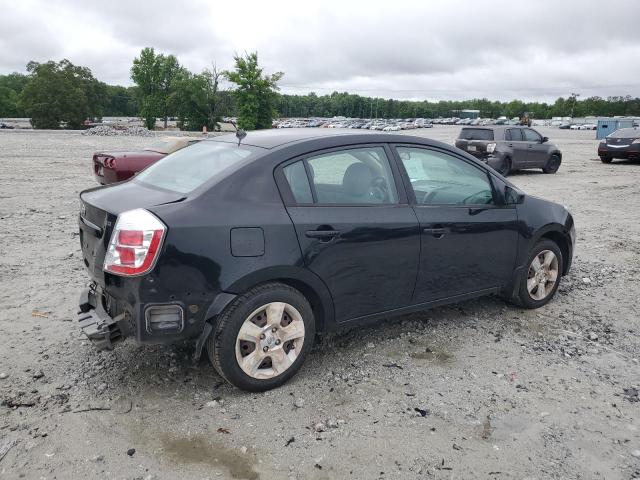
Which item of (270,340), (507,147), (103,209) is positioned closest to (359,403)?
(270,340)

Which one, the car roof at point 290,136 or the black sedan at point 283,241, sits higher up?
the car roof at point 290,136

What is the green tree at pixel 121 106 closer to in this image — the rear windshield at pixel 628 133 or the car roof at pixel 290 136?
the rear windshield at pixel 628 133

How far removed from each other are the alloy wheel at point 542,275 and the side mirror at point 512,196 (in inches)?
23.3

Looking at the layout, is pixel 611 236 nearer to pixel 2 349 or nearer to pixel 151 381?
pixel 151 381

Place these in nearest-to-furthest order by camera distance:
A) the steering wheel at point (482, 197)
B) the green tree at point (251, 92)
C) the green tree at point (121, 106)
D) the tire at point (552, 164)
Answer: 1. the steering wheel at point (482, 197)
2. the tire at point (552, 164)
3. the green tree at point (251, 92)
4. the green tree at point (121, 106)

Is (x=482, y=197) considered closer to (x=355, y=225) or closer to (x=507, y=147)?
(x=355, y=225)

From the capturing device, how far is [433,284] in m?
4.18

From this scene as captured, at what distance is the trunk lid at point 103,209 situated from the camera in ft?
10.8

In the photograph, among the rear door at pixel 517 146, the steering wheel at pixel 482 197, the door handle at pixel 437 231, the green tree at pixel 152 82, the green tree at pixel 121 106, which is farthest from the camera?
the green tree at pixel 121 106

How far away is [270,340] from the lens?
3.45m

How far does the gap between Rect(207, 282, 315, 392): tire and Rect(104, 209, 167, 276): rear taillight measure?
1.85ft

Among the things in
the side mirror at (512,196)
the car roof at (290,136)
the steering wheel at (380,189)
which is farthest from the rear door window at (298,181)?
the side mirror at (512,196)

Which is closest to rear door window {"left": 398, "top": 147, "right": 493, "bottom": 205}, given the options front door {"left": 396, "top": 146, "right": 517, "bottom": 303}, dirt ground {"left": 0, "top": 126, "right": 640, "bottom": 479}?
front door {"left": 396, "top": 146, "right": 517, "bottom": 303}

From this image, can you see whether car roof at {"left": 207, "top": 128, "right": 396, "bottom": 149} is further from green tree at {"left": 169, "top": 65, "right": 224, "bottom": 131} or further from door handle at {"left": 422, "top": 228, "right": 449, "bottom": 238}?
green tree at {"left": 169, "top": 65, "right": 224, "bottom": 131}
